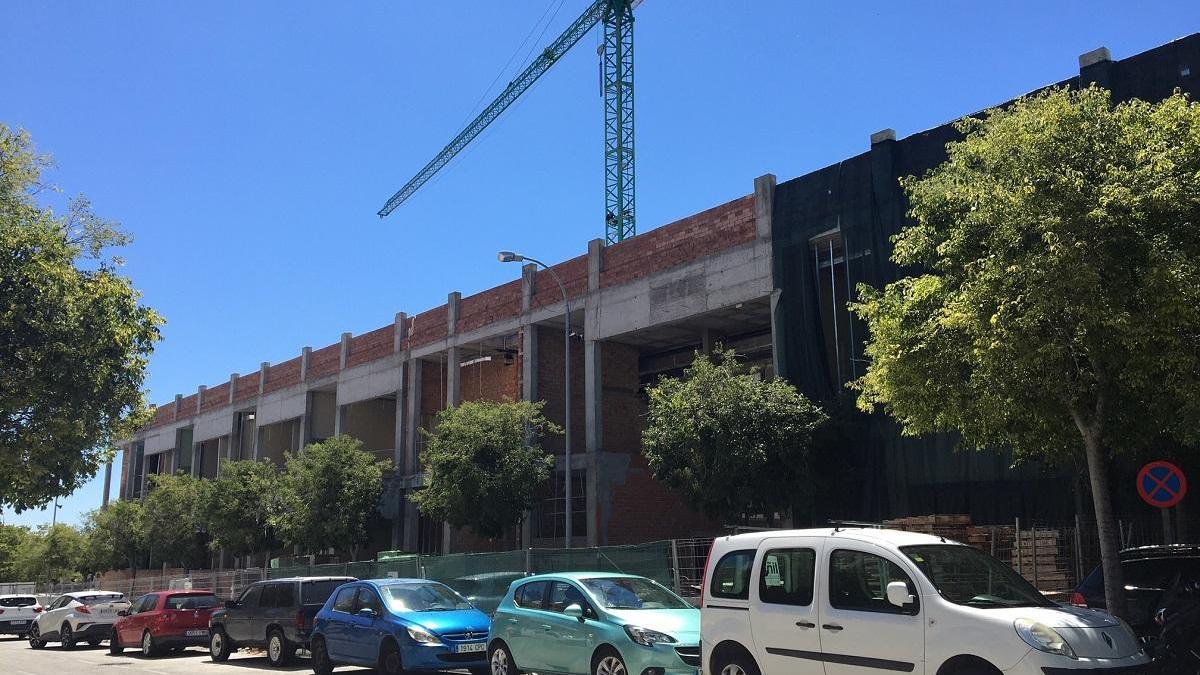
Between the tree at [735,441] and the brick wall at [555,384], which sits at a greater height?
the brick wall at [555,384]

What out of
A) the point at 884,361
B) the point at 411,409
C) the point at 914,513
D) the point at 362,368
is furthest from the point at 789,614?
the point at 362,368

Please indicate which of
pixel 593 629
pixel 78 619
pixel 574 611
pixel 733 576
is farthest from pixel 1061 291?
pixel 78 619

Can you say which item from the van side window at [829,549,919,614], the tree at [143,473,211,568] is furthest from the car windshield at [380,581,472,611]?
the tree at [143,473,211,568]

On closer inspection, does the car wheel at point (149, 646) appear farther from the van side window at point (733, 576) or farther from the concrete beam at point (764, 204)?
the concrete beam at point (764, 204)

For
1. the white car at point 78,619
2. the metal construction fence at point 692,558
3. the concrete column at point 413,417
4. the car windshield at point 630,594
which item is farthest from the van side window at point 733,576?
the concrete column at point 413,417

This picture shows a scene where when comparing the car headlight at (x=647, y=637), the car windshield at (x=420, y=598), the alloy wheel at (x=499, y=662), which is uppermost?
the car windshield at (x=420, y=598)

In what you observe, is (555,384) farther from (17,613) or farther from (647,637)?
(647,637)

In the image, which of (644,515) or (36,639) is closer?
(36,639)

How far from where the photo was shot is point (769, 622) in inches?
374

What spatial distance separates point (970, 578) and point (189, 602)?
19.7m

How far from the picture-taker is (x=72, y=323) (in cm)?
1792

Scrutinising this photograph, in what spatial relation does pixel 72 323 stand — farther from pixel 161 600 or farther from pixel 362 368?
pixel 362 368

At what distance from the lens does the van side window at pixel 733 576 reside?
998cm

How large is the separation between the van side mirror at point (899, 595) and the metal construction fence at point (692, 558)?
300 inches
